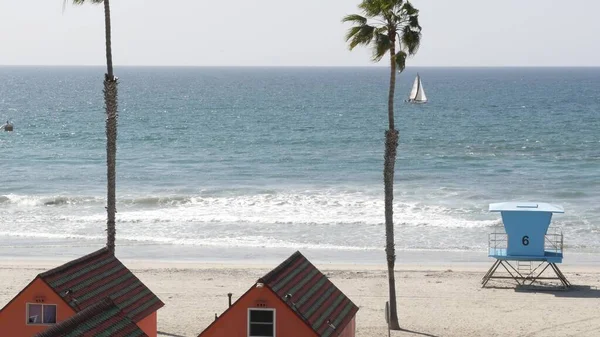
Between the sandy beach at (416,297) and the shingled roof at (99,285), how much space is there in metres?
2.99

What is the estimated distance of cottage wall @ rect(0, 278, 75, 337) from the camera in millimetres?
19312

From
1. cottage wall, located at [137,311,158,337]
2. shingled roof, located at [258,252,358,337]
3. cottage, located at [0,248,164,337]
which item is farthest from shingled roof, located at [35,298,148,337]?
cottage wall, located at [137,311,158,337]

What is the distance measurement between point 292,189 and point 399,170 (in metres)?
10.0

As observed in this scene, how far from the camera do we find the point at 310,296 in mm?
19875

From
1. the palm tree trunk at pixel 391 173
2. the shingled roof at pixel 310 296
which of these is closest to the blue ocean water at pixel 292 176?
the palm tree trunk at pixel 391 173

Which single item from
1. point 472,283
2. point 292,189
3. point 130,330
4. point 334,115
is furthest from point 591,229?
point 334,115

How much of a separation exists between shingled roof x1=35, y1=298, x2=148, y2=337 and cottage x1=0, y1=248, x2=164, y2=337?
1.19 meters

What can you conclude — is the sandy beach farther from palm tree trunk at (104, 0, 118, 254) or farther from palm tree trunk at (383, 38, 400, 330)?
palm tree trunk at (104, 0, 118, 254)

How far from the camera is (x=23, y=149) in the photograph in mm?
75438

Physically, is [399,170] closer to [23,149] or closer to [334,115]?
[23,149]

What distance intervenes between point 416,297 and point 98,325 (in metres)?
13.5

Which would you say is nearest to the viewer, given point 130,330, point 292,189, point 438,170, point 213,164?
point 130,330

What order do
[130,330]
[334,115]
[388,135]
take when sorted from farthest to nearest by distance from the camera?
[334,115], [388,135], [130,330]
